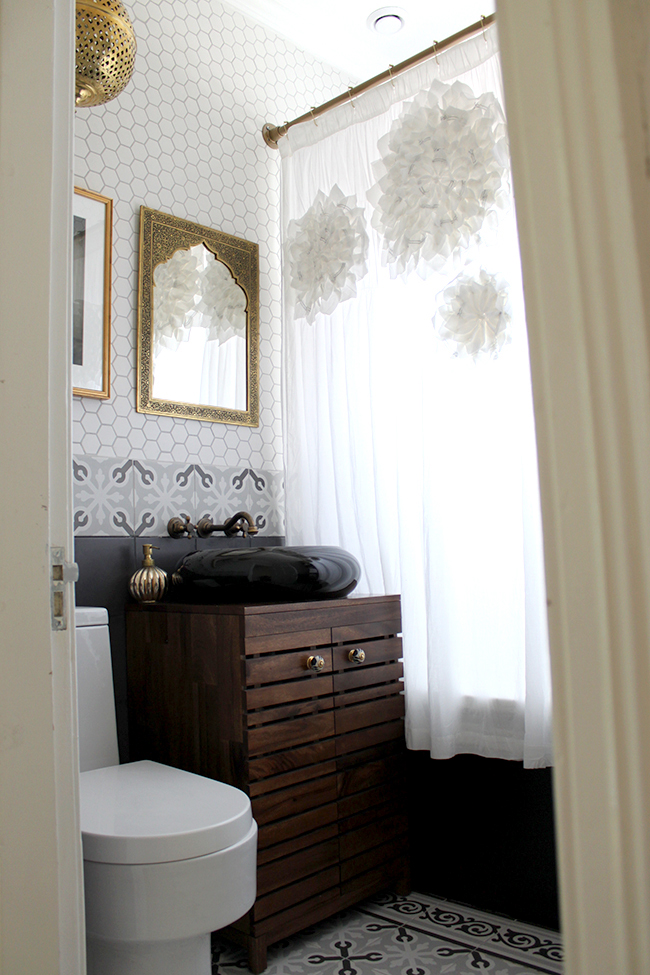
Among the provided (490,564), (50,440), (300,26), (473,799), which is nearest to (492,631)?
(490,564)

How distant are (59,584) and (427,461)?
46.7 inches

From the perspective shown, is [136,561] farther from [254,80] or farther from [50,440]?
[254,80]

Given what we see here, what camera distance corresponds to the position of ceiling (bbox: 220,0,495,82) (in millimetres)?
2408

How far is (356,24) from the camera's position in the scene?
251 cm

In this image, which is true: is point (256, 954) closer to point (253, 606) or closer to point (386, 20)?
point (253, 606)

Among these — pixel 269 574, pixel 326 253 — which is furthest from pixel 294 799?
pixel 326 253

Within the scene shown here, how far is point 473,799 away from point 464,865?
7.0 inches

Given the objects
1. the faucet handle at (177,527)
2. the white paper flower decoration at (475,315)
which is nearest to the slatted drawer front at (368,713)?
the faucet handle at (177,527)

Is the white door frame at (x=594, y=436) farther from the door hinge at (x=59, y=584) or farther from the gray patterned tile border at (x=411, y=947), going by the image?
the gray patterned tile border at (x=411, y=947)

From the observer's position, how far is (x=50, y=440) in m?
0.90

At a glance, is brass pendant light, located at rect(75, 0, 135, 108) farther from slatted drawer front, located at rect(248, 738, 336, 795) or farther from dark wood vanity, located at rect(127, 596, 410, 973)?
slatted drawer front, located at rect(248, 738, 336, 795)

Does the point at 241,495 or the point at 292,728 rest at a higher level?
the point at 241,495

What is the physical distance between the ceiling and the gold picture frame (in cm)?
95

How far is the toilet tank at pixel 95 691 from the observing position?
1686 mm
